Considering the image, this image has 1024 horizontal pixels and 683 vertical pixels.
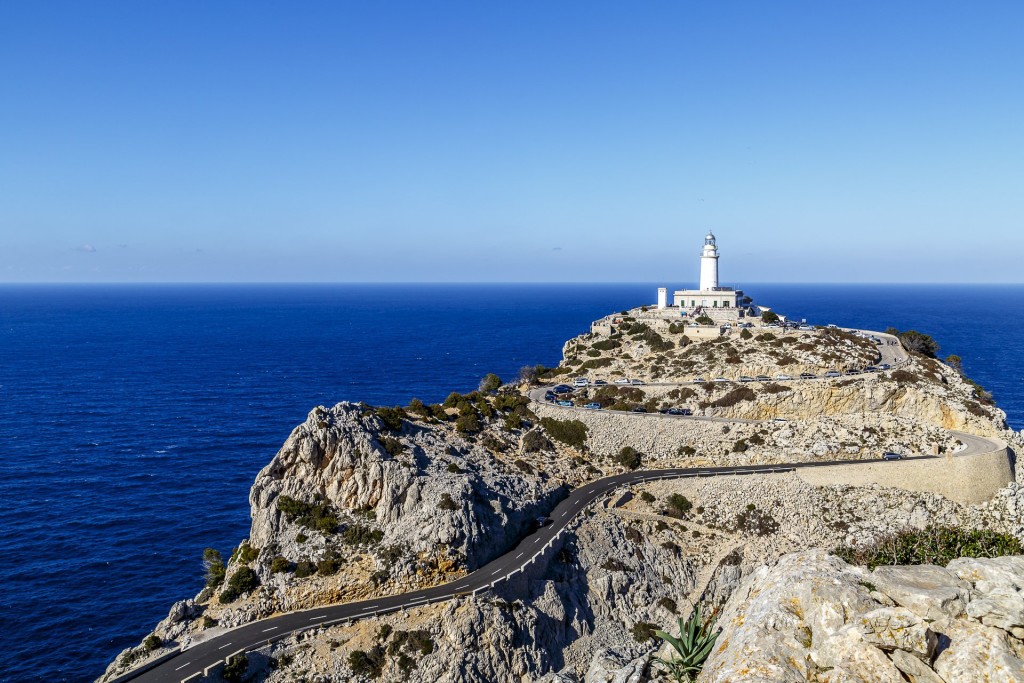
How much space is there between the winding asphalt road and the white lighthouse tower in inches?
1742

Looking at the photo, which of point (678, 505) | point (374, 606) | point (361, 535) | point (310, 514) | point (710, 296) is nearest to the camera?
point (374, 606)

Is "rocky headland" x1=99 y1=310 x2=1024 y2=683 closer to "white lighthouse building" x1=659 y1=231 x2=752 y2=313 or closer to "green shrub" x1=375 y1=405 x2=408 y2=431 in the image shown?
"green shrub" x1=375 y1=405 x2=408 y2=431

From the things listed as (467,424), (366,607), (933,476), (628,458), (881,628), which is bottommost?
(366,607)

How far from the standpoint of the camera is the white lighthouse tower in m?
91.9

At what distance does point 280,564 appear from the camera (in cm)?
3931

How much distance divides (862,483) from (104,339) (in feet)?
568

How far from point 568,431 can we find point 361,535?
24354mm

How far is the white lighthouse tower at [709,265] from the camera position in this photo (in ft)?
302

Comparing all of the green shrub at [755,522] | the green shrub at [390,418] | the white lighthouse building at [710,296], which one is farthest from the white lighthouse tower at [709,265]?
the green shrub at [390,418]

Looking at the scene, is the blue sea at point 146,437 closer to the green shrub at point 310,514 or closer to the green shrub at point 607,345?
the green shrub at point 310,514

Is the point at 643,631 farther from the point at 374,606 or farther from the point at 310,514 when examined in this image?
the point at 310,514

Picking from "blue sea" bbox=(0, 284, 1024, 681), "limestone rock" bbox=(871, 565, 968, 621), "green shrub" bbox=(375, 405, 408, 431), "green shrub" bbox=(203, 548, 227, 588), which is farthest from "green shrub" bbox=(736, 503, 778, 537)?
"blue sea" bbox=(0, 284, 1024, 681)

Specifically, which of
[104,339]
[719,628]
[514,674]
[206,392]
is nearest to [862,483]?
[514,674]

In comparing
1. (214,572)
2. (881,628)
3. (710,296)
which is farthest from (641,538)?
(710,296)
